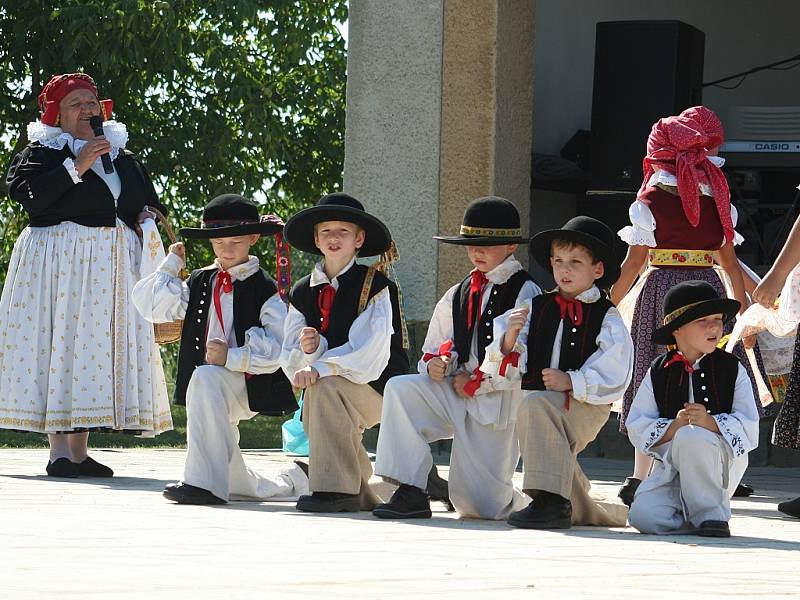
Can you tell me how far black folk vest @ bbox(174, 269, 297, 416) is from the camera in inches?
268

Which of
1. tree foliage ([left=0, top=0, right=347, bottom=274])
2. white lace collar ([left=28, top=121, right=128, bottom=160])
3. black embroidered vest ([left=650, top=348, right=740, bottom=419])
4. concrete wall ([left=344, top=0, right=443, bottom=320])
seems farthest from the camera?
tree foliage ([left=0, top=0, right=347, bottom=274])

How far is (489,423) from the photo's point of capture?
20.9 feet

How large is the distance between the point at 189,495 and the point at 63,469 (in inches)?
56.7

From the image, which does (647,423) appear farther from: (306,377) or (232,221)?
(232,221)

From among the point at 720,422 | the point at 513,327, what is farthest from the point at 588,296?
the point at 720,422

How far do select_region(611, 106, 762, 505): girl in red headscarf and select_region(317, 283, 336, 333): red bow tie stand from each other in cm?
139

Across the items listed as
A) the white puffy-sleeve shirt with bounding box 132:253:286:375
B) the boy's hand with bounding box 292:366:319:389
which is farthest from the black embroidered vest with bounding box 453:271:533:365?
the white puffy-sleeve shirt with bounding box 132:253:286:375

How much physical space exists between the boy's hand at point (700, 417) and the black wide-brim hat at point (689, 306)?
32cm

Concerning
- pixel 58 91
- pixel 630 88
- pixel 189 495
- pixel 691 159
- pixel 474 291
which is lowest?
pixel 189 495

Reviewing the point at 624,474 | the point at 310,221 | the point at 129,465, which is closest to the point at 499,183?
the point at 624,474

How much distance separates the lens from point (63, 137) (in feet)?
26.8

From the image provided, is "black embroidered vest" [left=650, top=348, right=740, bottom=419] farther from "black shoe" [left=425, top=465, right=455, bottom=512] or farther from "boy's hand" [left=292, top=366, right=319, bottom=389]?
"boy's hand" [left=292, top=366, right=319, bottom=389]

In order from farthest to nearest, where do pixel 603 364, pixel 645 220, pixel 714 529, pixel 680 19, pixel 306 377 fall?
pixel 680 19, pixel 645 220, pixel 306 377, pixel 603 364, pixel 714 529

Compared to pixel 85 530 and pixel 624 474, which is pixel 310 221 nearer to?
pixel 85 530
